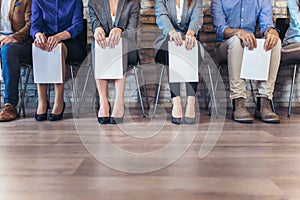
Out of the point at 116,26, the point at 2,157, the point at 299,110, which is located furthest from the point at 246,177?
the point at 299,110

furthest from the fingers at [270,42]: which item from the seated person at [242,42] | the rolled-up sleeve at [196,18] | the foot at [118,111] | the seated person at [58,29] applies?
the seated person at [58,29]

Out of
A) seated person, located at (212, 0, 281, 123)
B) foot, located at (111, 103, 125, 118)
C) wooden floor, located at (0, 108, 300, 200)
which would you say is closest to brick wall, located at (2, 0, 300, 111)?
seated person, located at (212, 0, 281, 123)

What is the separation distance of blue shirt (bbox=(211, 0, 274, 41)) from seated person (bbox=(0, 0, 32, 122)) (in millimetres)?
1235

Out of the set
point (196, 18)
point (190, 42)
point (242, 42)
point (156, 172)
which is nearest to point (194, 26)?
point (196, 18)

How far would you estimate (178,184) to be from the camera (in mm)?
929

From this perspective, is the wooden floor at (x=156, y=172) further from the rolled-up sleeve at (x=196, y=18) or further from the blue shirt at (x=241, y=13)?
the blue shirt at (x=241, y=13)

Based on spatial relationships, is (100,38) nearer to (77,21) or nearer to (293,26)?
(77,21)

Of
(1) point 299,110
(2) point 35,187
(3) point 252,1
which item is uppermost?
(3) point 252,1

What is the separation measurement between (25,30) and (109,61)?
0.69m

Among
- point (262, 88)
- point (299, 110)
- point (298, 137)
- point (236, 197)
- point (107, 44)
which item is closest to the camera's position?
point (236, 197)

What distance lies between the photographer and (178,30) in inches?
84.1

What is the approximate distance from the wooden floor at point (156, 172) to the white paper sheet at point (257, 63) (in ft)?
1.53

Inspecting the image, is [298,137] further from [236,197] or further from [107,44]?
[107,44]

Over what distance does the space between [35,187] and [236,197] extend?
1.71 feet
